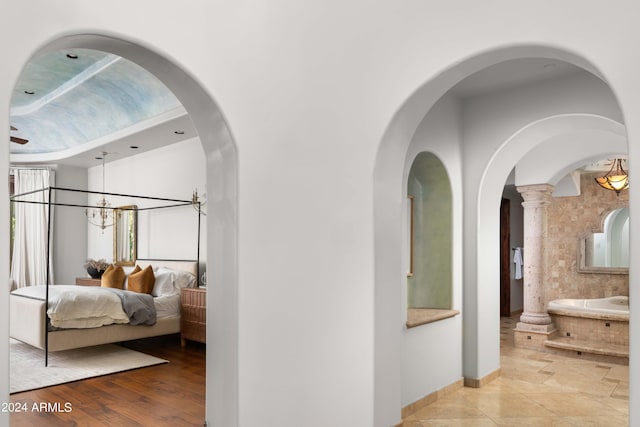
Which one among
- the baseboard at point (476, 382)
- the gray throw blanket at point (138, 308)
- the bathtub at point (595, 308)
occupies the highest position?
the gray throw blanket at point (138, 308)

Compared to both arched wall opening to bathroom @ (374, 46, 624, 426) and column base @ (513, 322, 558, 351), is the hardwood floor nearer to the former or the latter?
arched wall opening to bathroom @ (374, 46, 624, 426)

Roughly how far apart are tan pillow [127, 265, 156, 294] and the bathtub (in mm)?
5365

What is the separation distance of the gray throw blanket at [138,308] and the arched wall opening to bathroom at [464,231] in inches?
133

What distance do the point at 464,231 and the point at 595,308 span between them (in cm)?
367

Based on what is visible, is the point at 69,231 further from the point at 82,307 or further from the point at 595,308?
the point at 595,308

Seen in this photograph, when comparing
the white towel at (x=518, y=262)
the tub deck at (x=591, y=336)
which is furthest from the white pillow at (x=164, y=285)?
the white towel at (x=518, y=262)

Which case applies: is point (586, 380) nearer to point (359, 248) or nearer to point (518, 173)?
point (518, 173)

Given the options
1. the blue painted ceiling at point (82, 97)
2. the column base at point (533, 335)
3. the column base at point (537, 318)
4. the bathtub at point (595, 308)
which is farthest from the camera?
the column base at point (537, 318)

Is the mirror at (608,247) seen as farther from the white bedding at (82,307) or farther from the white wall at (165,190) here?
the white bedding at (82,307)

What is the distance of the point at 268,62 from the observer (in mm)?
3051

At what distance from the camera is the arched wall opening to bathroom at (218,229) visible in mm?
2852

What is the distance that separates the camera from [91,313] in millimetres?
5426

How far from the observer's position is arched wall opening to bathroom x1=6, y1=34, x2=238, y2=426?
285 centimetres

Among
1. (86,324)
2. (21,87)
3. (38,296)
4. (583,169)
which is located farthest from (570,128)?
(21,87)
